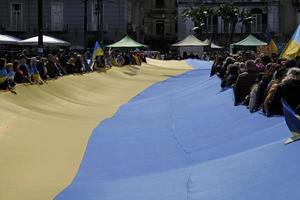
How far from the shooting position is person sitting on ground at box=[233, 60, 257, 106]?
14.8 m

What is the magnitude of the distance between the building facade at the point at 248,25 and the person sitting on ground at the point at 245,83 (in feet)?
191

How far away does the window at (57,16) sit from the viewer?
6037cm

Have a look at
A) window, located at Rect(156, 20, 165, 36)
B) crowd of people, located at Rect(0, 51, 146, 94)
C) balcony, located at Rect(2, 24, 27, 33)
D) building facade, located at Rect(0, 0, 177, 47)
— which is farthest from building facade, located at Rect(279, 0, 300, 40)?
crowd of people, located at Rect(0, 51, 146, 94)

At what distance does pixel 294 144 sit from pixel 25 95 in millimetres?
10416

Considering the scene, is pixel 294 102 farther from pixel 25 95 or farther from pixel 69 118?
pixel 25 95

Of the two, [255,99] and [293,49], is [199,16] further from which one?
[255,99]

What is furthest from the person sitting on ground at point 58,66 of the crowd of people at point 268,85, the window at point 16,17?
the window at point 16,17

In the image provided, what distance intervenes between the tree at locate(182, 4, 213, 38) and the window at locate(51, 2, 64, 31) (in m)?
16.9

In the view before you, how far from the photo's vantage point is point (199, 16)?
71812mm

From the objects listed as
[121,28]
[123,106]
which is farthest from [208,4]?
[123,106]

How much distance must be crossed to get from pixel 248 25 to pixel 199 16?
5901 millimetres

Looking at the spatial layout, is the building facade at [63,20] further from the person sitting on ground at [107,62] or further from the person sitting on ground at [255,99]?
the person sitting on ground at [255,99]

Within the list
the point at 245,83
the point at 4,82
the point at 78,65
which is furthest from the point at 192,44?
the point at 245,83

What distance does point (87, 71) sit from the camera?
97.3 feet
